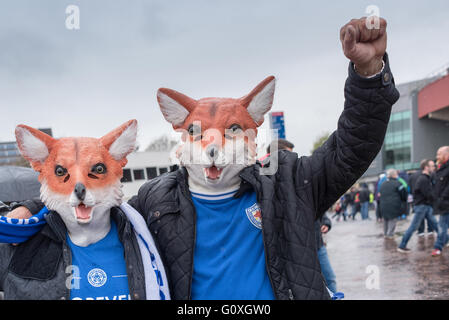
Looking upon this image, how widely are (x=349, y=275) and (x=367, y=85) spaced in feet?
19.7

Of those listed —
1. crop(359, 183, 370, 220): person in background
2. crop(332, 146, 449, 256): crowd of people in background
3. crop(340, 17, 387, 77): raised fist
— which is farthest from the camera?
crop(359, 183, 370, 220): person in background

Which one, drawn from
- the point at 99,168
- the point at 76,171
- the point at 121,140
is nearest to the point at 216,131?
the point at 121,140

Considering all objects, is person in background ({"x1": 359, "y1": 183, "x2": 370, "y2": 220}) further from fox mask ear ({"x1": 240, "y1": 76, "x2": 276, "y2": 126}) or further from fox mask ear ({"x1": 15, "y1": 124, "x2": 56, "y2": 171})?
fox mask ear ({"x1": 15, "y1": 124, "x2": 56, "y2": 171})

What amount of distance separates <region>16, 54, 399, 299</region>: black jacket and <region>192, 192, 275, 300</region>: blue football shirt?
0.05 metres

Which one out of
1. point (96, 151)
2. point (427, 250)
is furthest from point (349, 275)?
point (96, 151)

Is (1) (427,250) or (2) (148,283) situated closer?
(2) (148,283)

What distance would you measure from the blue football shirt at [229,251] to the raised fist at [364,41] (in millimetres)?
910

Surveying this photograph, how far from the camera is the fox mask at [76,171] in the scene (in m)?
2.00

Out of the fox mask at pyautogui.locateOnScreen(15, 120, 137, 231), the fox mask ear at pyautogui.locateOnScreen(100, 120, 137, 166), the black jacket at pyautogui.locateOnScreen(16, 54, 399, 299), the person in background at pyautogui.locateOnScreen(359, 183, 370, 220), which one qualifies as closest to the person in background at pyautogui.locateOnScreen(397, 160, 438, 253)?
the black jacket at pyautogui.locateOnScreen(16, 54, 399, 299)

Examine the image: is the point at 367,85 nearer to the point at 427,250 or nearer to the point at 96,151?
the point at 96,151

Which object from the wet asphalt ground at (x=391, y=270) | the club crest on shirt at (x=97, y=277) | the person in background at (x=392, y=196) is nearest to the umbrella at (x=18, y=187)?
the club crest on shirt at (x=97, y=277)

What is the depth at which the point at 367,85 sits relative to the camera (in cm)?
186

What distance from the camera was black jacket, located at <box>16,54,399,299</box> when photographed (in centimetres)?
193

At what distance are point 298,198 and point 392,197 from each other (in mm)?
8313
